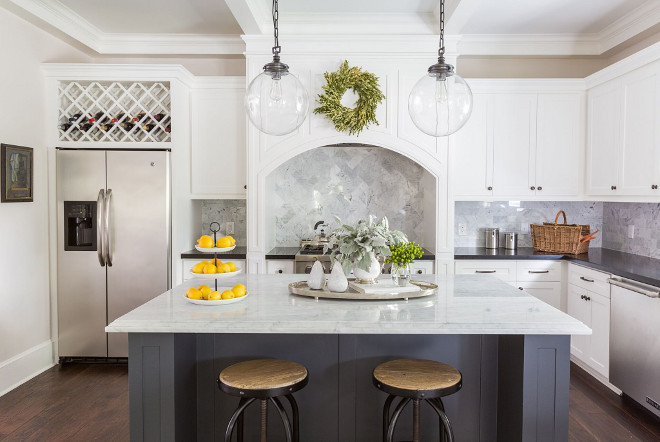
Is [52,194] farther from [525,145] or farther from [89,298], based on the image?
[525,145]

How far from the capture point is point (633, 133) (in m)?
3.79

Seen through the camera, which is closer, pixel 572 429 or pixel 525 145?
pixel 572 429

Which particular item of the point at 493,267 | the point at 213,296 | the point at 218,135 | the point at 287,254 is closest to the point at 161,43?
the point at 218,135

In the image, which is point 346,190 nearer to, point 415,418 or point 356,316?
point 356,316

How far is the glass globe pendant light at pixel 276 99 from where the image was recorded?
223cm

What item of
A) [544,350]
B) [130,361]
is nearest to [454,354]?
[544,350]

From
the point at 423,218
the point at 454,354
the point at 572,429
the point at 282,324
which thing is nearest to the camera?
the point at 282,324

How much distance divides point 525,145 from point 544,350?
2.89 meters

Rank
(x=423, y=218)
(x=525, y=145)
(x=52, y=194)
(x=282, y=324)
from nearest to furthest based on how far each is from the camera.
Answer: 1. (x=282, y=324)
2. (x=52, y=194)
3. (x=525, y=145)
4. (x=423, y=218)

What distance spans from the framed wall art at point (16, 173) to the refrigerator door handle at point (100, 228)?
1.62 feet

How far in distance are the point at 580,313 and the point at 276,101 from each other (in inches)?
125

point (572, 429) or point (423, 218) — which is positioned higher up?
point (423, 218)

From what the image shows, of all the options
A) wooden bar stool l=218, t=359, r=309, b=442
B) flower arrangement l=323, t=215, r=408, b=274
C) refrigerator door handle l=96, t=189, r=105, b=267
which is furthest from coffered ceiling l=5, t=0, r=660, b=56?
wooden bar stool l=218, t=359, r=309, b=442

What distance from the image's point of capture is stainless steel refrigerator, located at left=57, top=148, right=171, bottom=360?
416cm
